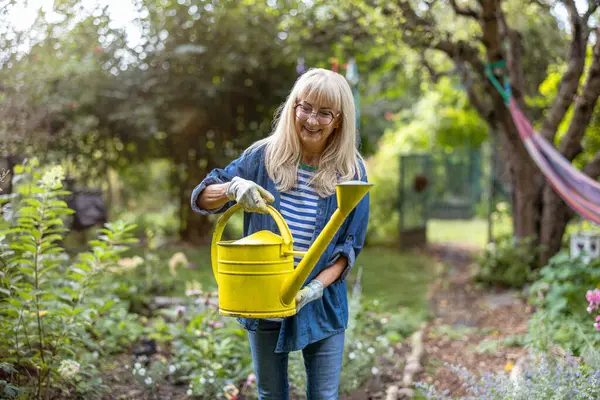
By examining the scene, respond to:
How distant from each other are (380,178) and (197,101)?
10.1 ft

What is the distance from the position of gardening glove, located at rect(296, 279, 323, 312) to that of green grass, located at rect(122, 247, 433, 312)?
9.54 ft

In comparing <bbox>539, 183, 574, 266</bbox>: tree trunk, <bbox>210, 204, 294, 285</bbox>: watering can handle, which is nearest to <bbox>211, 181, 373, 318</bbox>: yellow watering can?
<bbox>210, 204, 294, 285</bbox>: watering can handle

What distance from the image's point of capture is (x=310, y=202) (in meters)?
1.86

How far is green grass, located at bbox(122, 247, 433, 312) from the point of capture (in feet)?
18.1

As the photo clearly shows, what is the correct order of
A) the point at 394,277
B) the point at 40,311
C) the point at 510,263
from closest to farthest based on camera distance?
Result: the point at 40,311 → the point at 510,263 → the point at 394,277

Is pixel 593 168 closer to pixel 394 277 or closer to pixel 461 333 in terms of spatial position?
pixel 461 333

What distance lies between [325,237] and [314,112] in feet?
1.23

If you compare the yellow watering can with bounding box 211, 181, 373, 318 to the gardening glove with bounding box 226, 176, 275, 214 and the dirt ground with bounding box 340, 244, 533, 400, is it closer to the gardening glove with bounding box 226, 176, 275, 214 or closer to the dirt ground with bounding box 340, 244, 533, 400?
the gardening glove with bounding box 226, 176, 275, 214

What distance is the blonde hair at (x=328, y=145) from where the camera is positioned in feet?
5.85

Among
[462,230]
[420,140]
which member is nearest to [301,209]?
[462,230]

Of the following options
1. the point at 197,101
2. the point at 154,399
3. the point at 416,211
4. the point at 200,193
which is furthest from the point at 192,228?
the point at 200,193

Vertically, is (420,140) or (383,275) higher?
(420,140)

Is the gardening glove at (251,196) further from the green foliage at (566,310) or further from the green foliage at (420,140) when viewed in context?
the green foliage at (420,140)

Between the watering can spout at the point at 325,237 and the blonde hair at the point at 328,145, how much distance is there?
0.86 ft
